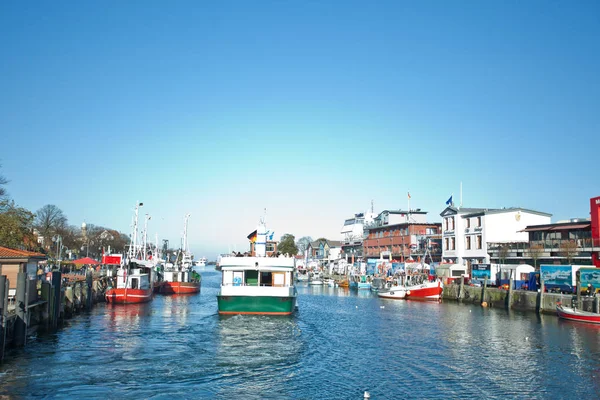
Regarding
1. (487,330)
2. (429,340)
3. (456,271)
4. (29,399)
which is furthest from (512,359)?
(456,271)

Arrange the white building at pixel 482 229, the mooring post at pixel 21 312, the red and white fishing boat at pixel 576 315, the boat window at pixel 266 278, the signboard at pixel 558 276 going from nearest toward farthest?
the mooring post at pixel 21 312 → the red and white fishing boat at pixel 576 315 → the boat window at pixel 266 278 → the signboard at pixel 558 276 → the white building at pixel 482 229

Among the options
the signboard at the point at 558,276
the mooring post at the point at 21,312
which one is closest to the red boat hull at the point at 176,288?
the signboard at the point at 558,276

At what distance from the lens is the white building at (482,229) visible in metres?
84.4

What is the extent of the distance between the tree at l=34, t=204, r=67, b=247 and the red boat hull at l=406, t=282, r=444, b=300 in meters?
71.4

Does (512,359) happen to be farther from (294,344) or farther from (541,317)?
(541,317)

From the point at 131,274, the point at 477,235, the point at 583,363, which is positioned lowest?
the point at 583,363

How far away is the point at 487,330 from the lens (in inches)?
1654

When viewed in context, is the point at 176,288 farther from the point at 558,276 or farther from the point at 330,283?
the point at 558,276

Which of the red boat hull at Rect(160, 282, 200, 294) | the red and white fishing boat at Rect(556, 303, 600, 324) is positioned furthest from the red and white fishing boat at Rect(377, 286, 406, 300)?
the red boat hull at Rect(160, 282, 200, 294)

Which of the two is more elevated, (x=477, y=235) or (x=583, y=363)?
(x=477, y=235)

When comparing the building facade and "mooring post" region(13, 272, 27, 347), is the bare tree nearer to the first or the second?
the building facade

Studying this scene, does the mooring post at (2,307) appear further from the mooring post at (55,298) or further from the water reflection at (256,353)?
the mooring post at (55,298)

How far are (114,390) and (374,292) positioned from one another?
72.9 metres

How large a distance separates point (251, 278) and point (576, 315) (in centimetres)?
2802
